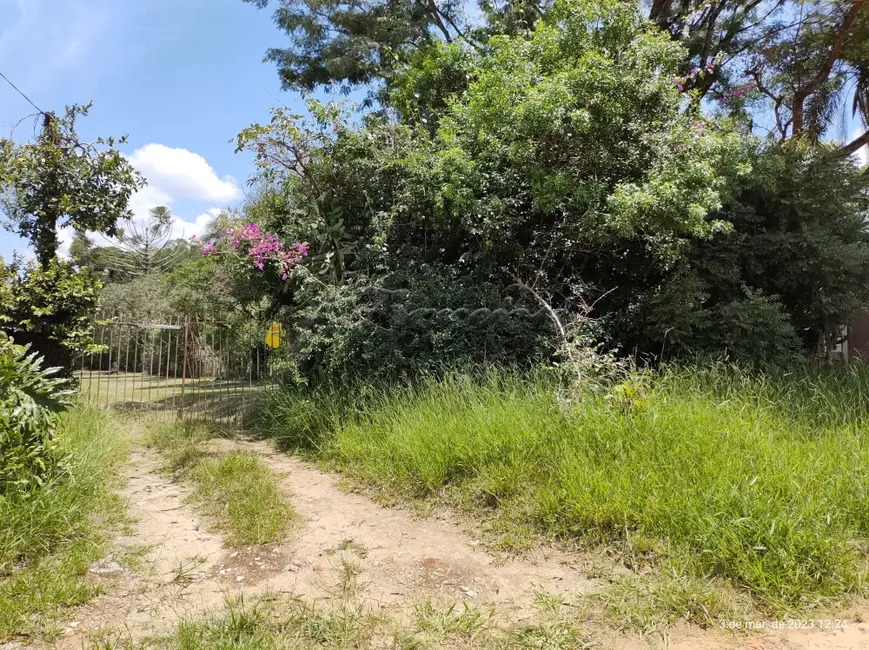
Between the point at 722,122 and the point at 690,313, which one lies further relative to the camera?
the point at 722,122

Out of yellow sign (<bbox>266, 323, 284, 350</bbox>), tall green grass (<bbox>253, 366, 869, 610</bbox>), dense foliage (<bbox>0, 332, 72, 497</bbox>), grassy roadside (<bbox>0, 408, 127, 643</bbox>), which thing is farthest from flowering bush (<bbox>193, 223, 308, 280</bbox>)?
dense foliage (<bbox>0, 332, 72, 497</bbox>)

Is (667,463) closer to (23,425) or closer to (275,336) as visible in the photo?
(23,425)

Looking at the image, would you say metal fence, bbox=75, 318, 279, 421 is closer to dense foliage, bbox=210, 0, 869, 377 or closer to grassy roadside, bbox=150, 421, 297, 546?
dense foliage, bbox=210, 0, 869, 377

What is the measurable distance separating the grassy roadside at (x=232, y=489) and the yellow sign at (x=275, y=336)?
1.97 meters

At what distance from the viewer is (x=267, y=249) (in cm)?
665

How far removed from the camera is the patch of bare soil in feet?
7.60

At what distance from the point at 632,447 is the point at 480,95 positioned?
14.2 ft

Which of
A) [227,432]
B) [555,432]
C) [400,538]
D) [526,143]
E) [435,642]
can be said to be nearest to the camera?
[435,642]

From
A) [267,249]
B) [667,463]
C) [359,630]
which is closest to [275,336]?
[267,249]

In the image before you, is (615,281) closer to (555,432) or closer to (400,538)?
(555,432)

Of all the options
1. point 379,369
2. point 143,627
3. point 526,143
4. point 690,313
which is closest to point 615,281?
point 690,313

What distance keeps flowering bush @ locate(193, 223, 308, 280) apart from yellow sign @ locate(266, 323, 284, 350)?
45.9 inches

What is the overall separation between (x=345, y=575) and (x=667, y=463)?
2.20 m

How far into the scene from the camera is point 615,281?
679 centimetres
